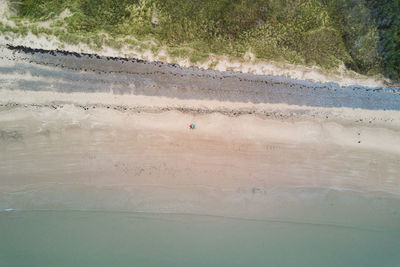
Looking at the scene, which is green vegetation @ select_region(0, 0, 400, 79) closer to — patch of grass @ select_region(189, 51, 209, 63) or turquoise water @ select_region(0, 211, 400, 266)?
patch of grass @ select_region(189, 51, 209, 63)

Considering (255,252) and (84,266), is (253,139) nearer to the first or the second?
(255,252)

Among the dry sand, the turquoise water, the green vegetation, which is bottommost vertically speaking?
the turquoise water

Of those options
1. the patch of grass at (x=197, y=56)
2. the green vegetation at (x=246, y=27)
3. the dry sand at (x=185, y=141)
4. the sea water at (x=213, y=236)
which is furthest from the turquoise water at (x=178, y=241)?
the green vegetation at (x=246, y=27)

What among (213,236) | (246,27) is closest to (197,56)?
(246,27)

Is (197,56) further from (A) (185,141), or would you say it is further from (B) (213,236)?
(B) (213,236)

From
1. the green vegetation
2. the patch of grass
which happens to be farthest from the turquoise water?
the green vegetation

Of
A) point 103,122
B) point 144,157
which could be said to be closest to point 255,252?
point 144,157
